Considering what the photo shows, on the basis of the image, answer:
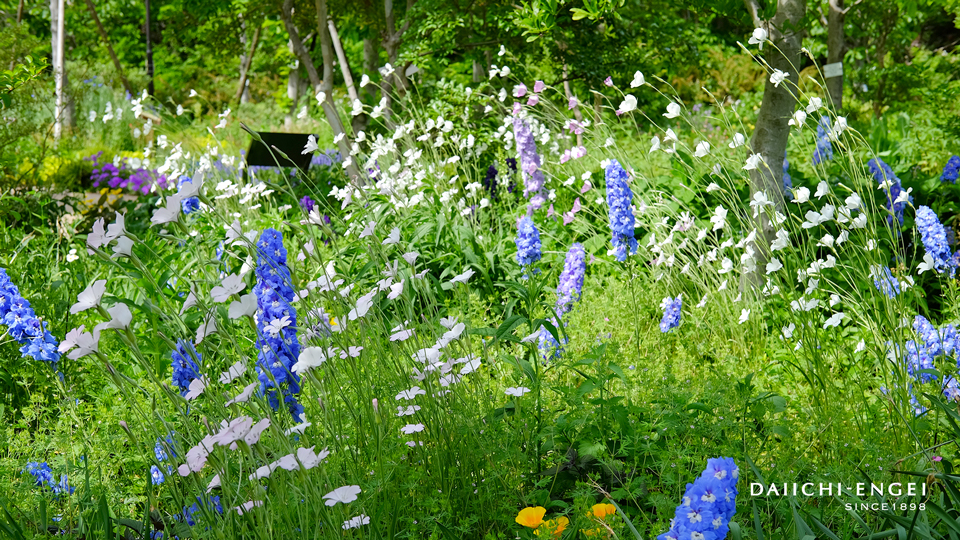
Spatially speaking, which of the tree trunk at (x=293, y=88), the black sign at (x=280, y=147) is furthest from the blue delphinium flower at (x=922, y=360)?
the tree trunk at (x=293, y=88)

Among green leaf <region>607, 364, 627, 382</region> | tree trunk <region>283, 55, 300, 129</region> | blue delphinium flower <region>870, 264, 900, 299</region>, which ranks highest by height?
blue delphinium flower <region>870, 264, 900, 299</region>

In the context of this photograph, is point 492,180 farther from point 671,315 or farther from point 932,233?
point 932,233

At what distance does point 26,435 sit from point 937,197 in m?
4.78

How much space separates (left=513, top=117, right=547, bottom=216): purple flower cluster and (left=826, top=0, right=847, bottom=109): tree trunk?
2210mm

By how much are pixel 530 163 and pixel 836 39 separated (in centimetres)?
296

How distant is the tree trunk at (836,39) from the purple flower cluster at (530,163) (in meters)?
2.21

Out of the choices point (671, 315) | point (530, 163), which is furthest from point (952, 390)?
point (530, 163)

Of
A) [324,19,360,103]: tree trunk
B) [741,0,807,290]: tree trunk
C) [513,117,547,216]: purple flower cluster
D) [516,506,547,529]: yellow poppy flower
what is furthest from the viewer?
[324,19,360,103]: tree trunk

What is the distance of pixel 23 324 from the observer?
2.29 meters

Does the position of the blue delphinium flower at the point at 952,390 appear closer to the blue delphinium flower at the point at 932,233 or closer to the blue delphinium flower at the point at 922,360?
the blue delphinium flower at the point at 922,360

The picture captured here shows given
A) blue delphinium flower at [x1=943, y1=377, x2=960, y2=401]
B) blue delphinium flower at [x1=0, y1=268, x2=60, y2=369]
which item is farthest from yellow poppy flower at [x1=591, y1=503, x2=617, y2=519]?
blue delphinium flower at [x1=0, y1=268, x2=60, y2=369]

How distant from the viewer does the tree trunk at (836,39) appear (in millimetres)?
4676

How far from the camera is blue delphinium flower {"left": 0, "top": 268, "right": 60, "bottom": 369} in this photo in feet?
7.35

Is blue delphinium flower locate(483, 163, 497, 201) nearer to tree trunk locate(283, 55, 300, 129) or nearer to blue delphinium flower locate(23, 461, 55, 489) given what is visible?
blue delphinium flower locate(23, 461, 55, 489)
